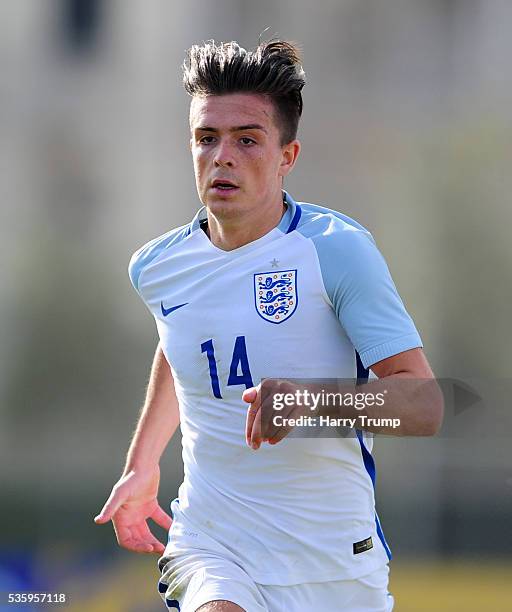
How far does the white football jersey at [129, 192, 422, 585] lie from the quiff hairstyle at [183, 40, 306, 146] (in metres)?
0.34

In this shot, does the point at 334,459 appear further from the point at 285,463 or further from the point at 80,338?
the point at 80,338

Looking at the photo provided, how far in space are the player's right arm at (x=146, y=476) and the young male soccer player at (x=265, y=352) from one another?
8.8 inches

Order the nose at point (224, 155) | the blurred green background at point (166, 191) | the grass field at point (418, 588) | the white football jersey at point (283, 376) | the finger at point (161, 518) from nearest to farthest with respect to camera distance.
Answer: the white football jersey at point (283, 376) < the nose at point (224, 155) < the finger at point (161, 518) < the grass field at point (418, 588) < the blurred green background at point (166, 191)

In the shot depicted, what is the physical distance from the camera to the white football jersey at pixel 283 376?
8.34 feet

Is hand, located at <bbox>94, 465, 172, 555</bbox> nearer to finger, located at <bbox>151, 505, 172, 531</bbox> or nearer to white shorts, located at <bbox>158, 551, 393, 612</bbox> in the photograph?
finger, located at <bbox>151, 505, 172, 531</bbox>

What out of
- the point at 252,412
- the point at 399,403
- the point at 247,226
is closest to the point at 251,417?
the point at 252,412

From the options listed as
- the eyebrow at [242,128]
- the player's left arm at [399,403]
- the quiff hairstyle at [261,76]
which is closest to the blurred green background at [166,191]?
the quiff hairstyle at [261,76]

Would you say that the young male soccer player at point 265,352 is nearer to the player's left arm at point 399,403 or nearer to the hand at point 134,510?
the player's left arm at point 399,403

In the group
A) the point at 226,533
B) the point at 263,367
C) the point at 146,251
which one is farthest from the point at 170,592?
the point at 146,251

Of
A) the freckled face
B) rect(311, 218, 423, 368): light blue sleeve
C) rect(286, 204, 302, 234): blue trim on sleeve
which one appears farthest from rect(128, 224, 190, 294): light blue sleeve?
rect(311, 218, 423, 368): light blue sleeve

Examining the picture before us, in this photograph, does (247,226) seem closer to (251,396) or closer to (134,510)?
(251,396)

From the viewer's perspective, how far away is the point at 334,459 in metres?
2.62

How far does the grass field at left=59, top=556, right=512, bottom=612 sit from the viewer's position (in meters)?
5.16

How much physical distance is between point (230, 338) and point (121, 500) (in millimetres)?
643
